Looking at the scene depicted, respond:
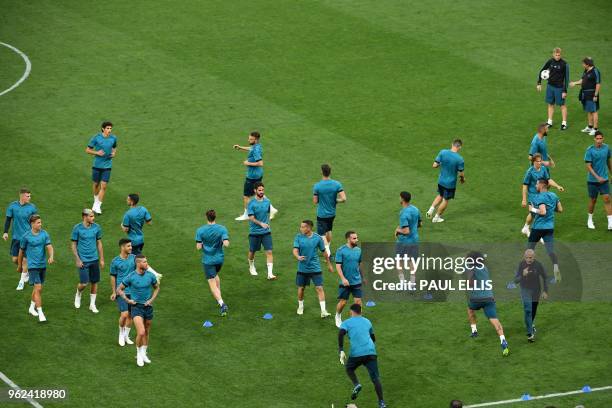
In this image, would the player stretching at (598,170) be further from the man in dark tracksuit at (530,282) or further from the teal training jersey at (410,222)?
the man in dark tracksuit at (530,282)

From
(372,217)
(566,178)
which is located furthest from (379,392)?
(566,178)

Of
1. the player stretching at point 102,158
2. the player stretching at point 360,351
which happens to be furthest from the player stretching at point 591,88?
the player stretching at point 360,351

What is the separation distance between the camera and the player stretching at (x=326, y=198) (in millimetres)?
28641

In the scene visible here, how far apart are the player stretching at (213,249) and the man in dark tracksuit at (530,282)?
6485 millimetres

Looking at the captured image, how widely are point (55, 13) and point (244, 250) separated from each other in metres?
19.1

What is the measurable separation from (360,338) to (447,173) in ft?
28.9

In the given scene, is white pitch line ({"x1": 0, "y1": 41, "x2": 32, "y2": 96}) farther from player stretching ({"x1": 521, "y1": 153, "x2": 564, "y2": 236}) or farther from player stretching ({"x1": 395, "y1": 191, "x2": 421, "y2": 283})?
player stretching ({"x1": 521, "y1": 153, "x2": 564, "y2": 236})

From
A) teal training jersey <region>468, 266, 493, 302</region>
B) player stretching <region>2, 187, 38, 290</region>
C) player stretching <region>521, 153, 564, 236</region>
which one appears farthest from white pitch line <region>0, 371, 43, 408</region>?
player stretching <region>521, 153, 564, 236</region>

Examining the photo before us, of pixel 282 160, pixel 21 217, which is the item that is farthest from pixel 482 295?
pixel 282 160

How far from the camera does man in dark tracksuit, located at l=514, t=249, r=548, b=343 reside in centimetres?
2481

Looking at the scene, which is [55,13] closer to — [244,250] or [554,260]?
[244,250]

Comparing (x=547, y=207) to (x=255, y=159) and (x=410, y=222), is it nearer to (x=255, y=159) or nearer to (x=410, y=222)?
(x=410, y=222)

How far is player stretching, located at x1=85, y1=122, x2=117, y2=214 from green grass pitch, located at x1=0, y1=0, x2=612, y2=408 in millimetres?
531

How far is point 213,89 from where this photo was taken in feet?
130
